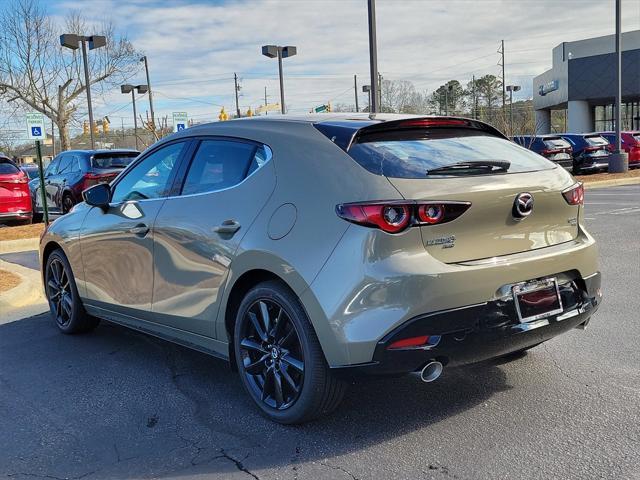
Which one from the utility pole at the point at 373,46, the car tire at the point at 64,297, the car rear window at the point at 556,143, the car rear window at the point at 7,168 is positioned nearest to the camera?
the car tire at the point at 64,297

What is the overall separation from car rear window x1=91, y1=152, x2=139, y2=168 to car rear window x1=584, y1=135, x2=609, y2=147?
58.0 feet

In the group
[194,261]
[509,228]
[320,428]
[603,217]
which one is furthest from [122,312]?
[603,217]

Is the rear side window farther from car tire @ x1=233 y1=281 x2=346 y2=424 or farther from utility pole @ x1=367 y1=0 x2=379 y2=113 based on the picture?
car tire @ x1=233 y1=281 x2=346 y2=424

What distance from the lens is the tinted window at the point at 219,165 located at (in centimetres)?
381

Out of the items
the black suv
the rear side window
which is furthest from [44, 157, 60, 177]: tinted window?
the rear side window

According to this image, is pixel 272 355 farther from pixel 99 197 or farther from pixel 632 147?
pixel 632 147

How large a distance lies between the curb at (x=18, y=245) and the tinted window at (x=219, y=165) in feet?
26.1

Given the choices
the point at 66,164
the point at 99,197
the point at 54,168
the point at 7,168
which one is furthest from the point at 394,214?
the point at 54,168

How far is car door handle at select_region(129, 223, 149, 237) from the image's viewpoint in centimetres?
435

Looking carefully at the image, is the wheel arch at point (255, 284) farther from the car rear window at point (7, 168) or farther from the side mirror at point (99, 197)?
the car rear window at point (7, 168)

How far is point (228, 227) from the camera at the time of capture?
3.65 metres

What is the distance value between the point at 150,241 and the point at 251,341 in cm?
115

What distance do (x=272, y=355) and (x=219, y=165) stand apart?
124 cm

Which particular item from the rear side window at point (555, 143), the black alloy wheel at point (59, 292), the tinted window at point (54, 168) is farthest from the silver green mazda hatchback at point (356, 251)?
the rear side window at point (555, 143)
